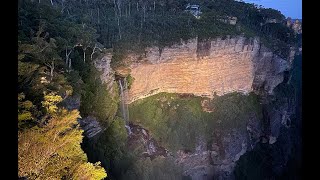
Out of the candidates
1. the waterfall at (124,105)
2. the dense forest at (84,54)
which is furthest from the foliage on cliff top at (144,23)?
the waterfall at (124,105)

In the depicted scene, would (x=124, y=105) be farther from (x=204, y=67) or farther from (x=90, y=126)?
(x=204, y=67)

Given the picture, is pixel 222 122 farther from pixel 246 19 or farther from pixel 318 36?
pixel 318 36

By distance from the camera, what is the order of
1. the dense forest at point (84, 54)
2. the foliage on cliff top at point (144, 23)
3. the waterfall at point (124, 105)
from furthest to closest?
the waterfall at point (124, 105)
the foliage on cliff top at point (144, 23)
the dense forest at point (84, 54)

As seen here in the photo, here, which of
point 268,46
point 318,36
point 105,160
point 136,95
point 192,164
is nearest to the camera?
point 318,36

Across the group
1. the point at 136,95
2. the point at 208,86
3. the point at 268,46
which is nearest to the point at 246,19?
the point at 268,46

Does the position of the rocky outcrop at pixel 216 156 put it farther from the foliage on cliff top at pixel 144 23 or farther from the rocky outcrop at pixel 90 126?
the rocky outcrop at pixel 90 126

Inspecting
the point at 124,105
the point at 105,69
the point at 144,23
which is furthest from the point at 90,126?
the point at 144,23

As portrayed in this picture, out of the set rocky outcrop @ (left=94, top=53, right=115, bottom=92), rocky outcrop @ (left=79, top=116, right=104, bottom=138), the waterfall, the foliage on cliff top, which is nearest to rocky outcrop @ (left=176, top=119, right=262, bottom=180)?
the waterfall
